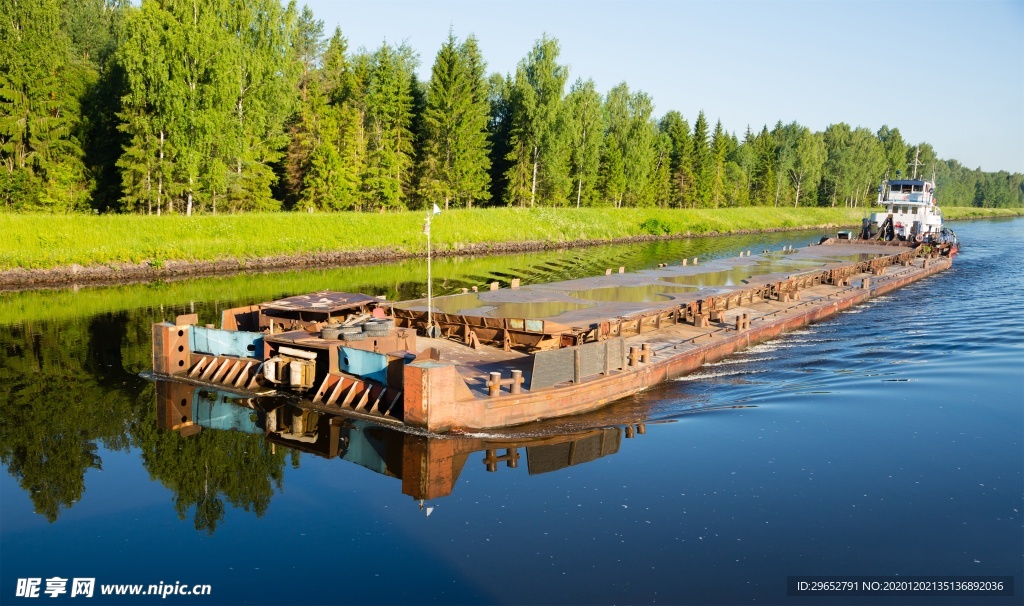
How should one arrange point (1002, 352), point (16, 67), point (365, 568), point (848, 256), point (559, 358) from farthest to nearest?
point (848, 256)
point (16, 67)
point (1002, 352)
point (559, 358)
point (365, 568)

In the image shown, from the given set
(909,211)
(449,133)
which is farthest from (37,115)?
(909,211)

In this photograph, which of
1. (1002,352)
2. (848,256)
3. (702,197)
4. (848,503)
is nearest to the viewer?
(848,503)

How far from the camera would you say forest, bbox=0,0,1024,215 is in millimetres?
50219

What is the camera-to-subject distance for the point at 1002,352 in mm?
27953

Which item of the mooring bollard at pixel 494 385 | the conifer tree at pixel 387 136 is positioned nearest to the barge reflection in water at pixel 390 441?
the mooring bollard at pixel 494 385

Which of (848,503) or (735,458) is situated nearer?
(848,503)

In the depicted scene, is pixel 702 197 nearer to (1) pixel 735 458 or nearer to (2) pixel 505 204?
(2) pixel 505 204

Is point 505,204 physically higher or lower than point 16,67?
lower

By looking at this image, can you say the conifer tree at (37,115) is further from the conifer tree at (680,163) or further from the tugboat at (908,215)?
the conifer tree at (680,163)

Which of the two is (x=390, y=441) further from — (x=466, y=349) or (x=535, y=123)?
(x=535, y=123)

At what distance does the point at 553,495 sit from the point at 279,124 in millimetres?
51285

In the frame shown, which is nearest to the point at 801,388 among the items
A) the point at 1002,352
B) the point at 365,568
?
the point at 1002,352

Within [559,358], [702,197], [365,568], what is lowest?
[365,568]

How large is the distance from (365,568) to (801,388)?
600 inches
